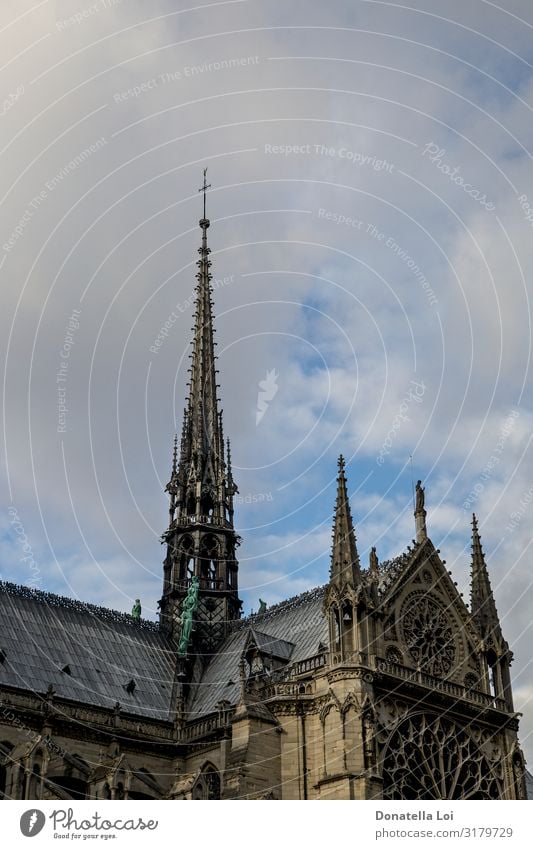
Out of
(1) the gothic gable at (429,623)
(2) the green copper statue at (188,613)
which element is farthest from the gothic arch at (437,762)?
(2) the green copper statue at (188,613)

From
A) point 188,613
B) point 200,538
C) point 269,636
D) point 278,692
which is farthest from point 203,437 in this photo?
point 278,692

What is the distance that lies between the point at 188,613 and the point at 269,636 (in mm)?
6232

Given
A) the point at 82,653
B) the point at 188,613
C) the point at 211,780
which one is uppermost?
the point at 188,613

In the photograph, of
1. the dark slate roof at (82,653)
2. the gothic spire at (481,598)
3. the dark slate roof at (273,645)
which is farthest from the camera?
the gothic spire at (481,598)

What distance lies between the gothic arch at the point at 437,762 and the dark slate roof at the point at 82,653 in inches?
453

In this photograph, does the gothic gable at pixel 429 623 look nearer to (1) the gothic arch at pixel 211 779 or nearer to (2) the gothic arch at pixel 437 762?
(2) the gothic arch at pixel 437 762

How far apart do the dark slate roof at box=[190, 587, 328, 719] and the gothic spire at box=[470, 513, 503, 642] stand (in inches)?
290

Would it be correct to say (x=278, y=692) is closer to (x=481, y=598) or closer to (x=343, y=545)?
(x=343, y=545)

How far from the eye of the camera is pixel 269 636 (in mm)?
53219

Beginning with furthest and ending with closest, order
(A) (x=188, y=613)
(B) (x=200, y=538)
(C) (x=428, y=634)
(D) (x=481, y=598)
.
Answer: (B) (x=200, y=538), (A) (x=188, y=613), (D) (x=481, y=598), (C) (x=428, y=634)

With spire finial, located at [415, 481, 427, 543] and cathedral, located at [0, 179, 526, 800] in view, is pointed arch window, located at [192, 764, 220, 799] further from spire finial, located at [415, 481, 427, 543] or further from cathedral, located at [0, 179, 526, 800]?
spire finial, located at [415, 481, 427, 543]

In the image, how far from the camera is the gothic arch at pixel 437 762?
149ft
